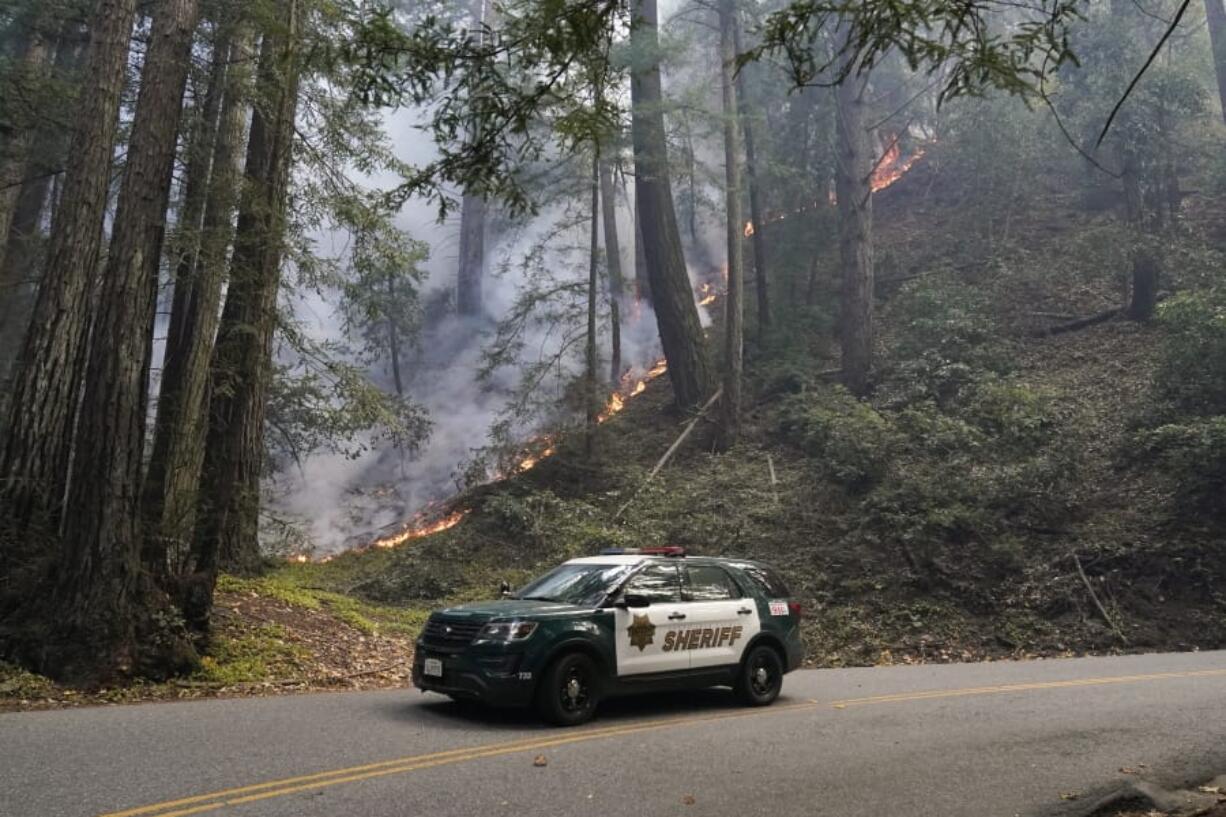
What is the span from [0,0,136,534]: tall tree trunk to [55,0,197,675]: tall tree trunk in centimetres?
94

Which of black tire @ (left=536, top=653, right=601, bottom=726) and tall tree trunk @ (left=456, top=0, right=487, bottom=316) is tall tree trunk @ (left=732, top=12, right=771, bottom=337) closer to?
tall tree trunk @ (left=456, top=0, right=487, bottom=316)

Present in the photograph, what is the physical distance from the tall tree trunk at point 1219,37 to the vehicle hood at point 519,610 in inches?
1132

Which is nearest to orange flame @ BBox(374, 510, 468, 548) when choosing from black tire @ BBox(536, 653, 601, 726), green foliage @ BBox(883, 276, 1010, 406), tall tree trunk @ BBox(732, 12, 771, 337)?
tall tree trunk @ BBox(732, 12, 771, 337)

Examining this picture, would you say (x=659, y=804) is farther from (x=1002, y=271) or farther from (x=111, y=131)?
(x=1002, y=271)

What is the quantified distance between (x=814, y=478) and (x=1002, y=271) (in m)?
12.4

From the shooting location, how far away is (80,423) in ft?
31.7

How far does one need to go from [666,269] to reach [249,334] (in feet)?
46.2

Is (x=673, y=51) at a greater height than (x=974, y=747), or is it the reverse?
(x=673, y=51)

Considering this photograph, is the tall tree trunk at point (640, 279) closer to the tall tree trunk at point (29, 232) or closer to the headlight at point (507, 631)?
the tall tree trunk at point (29, 232)

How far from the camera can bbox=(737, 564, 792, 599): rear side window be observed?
34.9 ft

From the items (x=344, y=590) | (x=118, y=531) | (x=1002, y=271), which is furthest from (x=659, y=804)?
(x=1002, y=271)

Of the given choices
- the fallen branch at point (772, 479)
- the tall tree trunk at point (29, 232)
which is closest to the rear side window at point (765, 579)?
the fallen branch at point (772, 479)

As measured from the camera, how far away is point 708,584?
10.1 m

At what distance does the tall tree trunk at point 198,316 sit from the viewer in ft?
42.3
